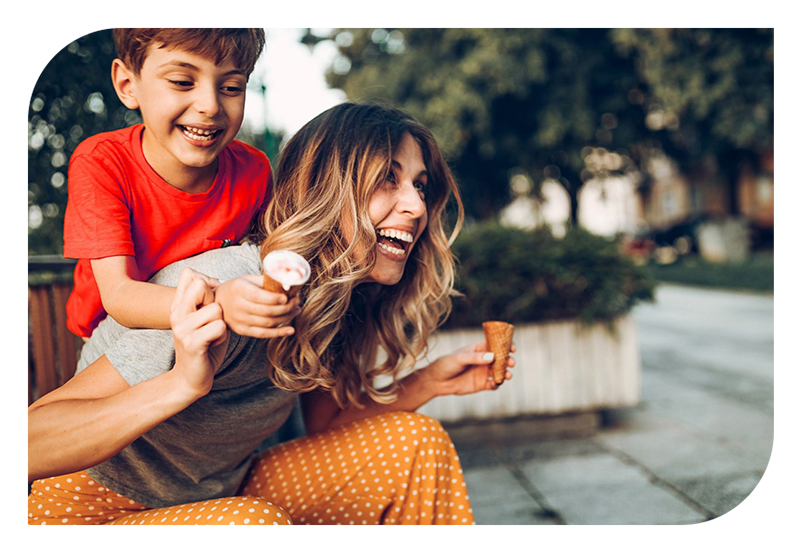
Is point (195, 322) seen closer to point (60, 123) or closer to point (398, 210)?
point (398, 210)

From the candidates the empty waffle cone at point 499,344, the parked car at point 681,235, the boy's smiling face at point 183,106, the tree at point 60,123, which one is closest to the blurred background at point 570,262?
the tree at point 60,123

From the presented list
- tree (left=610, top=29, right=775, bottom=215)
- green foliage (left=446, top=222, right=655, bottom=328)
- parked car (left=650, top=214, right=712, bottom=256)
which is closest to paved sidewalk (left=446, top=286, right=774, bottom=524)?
green foliage (left=446, top=222, right=655, bottom=328)

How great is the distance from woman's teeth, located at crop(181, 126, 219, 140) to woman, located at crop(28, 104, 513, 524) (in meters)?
0.16

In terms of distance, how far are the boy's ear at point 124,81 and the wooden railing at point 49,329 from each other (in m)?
0.68

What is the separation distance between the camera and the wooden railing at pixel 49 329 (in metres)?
1.59

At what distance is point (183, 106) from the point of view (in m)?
1.10

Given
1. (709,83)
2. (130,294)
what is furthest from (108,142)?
(709,83)

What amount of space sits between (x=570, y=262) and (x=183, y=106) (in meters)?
2.75

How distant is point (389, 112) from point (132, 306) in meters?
0.64

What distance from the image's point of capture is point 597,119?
10.6 meters

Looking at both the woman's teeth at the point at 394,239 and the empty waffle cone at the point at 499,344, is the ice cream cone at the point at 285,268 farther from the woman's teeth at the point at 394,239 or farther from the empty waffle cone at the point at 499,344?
the empty waffle cone at the point at 499,344

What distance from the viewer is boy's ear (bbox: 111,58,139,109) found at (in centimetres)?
114
